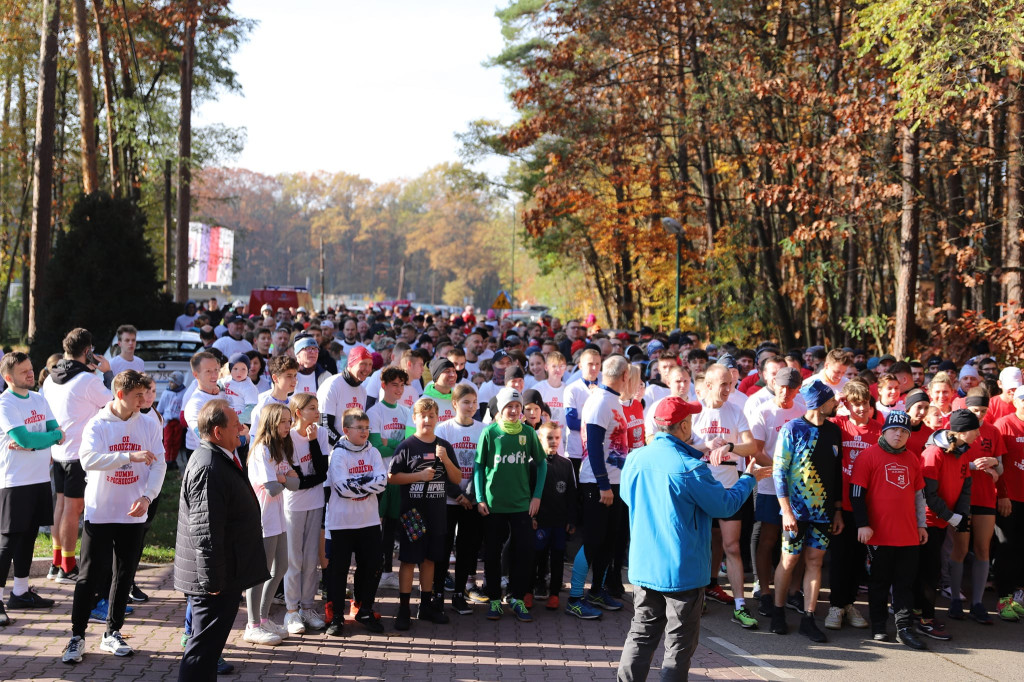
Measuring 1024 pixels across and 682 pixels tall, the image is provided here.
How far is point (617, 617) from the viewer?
795 cm

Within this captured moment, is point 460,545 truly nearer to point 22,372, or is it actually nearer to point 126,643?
point 126,643

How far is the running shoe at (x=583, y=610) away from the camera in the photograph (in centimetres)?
784

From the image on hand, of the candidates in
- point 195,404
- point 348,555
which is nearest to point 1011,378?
point 348,555

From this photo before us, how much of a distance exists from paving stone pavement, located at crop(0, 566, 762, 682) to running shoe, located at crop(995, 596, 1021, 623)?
2855 mm

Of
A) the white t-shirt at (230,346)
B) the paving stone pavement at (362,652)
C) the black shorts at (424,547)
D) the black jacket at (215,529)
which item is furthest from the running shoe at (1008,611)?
the white t-shirt at (230,346)

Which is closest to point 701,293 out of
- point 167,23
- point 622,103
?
point 622,103

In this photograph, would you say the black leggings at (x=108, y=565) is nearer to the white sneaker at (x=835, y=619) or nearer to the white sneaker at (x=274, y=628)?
the white sneaker at (x=274, y=628)

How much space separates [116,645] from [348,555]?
172cm

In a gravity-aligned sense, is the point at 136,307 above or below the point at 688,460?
above

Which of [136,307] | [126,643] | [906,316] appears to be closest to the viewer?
[126,643]

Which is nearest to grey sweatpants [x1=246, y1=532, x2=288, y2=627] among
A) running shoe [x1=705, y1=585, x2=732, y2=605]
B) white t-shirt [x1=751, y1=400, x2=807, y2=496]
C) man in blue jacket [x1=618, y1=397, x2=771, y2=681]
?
man in blue jacket [x1=618, y1=397, x2=771, y2=681]

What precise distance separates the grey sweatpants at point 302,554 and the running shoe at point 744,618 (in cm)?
347

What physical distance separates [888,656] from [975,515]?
179 cm

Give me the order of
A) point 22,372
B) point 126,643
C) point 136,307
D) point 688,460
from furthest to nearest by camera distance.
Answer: point 136,307
point 22,372
point 126,643
point 688,460
